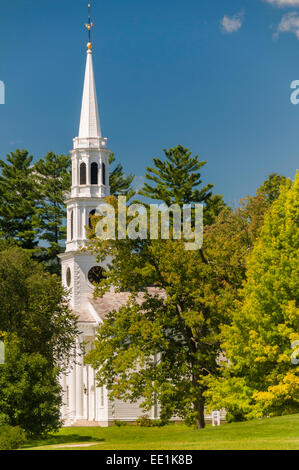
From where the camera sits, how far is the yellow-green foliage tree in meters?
32.1

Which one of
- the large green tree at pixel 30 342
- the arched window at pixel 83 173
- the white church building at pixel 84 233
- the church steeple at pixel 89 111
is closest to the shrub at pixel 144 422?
the large green tree at pixel 30 342

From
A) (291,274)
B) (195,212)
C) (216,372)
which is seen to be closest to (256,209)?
A: (195,212)

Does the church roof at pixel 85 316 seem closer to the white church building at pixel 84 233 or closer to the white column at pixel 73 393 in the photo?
the white church building at pixel 84 233

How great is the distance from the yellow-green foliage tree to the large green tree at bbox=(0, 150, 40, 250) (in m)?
44.2

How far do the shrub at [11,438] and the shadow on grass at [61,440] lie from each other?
239 centimetres

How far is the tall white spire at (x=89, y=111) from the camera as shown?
6456cm

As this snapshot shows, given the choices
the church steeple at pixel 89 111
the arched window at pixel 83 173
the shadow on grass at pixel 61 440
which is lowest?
the shadow on grass at pixel 61 440

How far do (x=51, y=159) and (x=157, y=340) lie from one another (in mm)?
49358

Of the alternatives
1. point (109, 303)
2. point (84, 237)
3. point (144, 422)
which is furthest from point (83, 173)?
point (144, 422)

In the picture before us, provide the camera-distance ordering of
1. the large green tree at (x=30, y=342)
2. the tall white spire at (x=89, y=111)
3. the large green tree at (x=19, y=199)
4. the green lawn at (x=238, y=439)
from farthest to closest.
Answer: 1. the large green tree at (x=19, y=199)
2. the tall white spire at (x=89, y=111)
3. the large green tree at (x=30, y=342)
4. the green lawn at (x=238, y=439)

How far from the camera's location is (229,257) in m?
40.4

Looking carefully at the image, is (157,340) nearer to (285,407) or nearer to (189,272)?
(189,272)

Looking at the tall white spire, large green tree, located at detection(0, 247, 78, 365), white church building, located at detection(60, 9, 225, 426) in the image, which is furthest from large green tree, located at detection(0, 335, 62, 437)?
the tall white spire

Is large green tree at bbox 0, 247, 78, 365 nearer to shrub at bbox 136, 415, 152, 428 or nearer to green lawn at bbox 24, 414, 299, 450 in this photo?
shrub at bbox 136, 415, 152, 428
